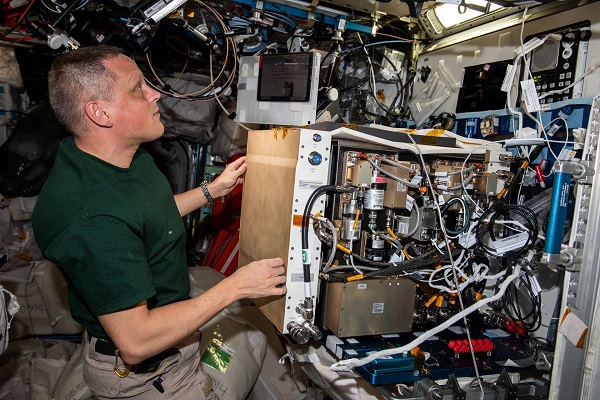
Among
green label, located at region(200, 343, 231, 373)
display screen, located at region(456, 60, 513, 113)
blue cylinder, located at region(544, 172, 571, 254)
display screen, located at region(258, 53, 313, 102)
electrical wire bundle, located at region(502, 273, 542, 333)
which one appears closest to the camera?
blue cylinder, located at region(544, 172, 571, 254)

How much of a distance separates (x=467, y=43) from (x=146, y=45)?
6.57ft

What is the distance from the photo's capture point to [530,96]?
1.95m

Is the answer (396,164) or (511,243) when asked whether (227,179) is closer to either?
(396,164)

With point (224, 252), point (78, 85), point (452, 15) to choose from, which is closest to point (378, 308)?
point (78, 85)

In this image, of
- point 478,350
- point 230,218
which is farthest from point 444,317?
point 230,218

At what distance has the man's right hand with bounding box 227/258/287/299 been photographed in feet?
5.04

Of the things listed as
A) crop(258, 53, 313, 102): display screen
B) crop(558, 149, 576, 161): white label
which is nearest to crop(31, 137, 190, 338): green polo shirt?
crop(258, 53, 313, 102): display screen

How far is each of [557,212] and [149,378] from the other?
1840 mm

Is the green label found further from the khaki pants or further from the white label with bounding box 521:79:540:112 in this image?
the white label with bounding box 521:79:540:112

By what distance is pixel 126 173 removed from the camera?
1.62 meters

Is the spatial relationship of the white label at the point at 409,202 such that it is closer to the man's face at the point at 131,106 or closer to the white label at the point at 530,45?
the white label at the point at 530,45

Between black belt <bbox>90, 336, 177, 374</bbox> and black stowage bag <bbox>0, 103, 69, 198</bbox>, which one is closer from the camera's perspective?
black belt <bbox>90, 336, 177, 374</bbox>

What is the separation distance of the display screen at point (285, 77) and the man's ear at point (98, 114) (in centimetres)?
82

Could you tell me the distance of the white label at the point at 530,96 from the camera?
192 centimetres
